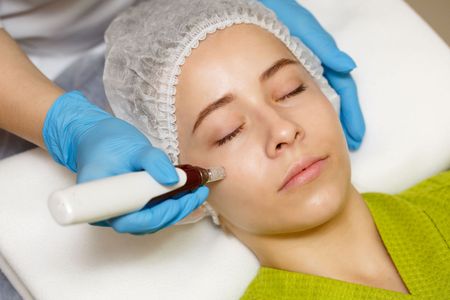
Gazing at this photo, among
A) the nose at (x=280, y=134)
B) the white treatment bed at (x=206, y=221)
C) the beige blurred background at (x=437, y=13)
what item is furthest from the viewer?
the beige blurred background at (x=437, y=13)

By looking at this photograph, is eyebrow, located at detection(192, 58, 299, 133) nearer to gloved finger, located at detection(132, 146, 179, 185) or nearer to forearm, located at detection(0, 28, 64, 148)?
gloved finger, located at detection(132, 146, 179, 185)

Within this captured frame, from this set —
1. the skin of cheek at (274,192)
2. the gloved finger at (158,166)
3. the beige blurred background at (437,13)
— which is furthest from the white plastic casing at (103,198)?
the beige blurred background at (437,13)

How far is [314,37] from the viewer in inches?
65.2

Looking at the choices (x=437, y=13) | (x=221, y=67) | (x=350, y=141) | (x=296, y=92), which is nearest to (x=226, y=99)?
(x=221, y=67)

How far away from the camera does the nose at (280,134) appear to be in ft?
4.13

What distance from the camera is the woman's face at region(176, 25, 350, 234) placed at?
127cm

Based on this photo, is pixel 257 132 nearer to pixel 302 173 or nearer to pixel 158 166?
pixel 302 173

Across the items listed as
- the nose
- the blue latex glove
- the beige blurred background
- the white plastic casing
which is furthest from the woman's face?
the beige blurred background

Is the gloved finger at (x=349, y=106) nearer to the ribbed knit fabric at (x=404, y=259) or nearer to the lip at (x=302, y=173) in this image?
the ribbed knit fabric at (x=404, y=259)

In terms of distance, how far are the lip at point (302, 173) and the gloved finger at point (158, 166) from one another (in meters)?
0.28

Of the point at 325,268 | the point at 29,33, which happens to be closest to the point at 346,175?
the point at 325,268

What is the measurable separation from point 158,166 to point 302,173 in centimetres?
35

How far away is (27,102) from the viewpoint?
4.67 ft

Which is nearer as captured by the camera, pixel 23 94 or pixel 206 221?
pixel 23 94
